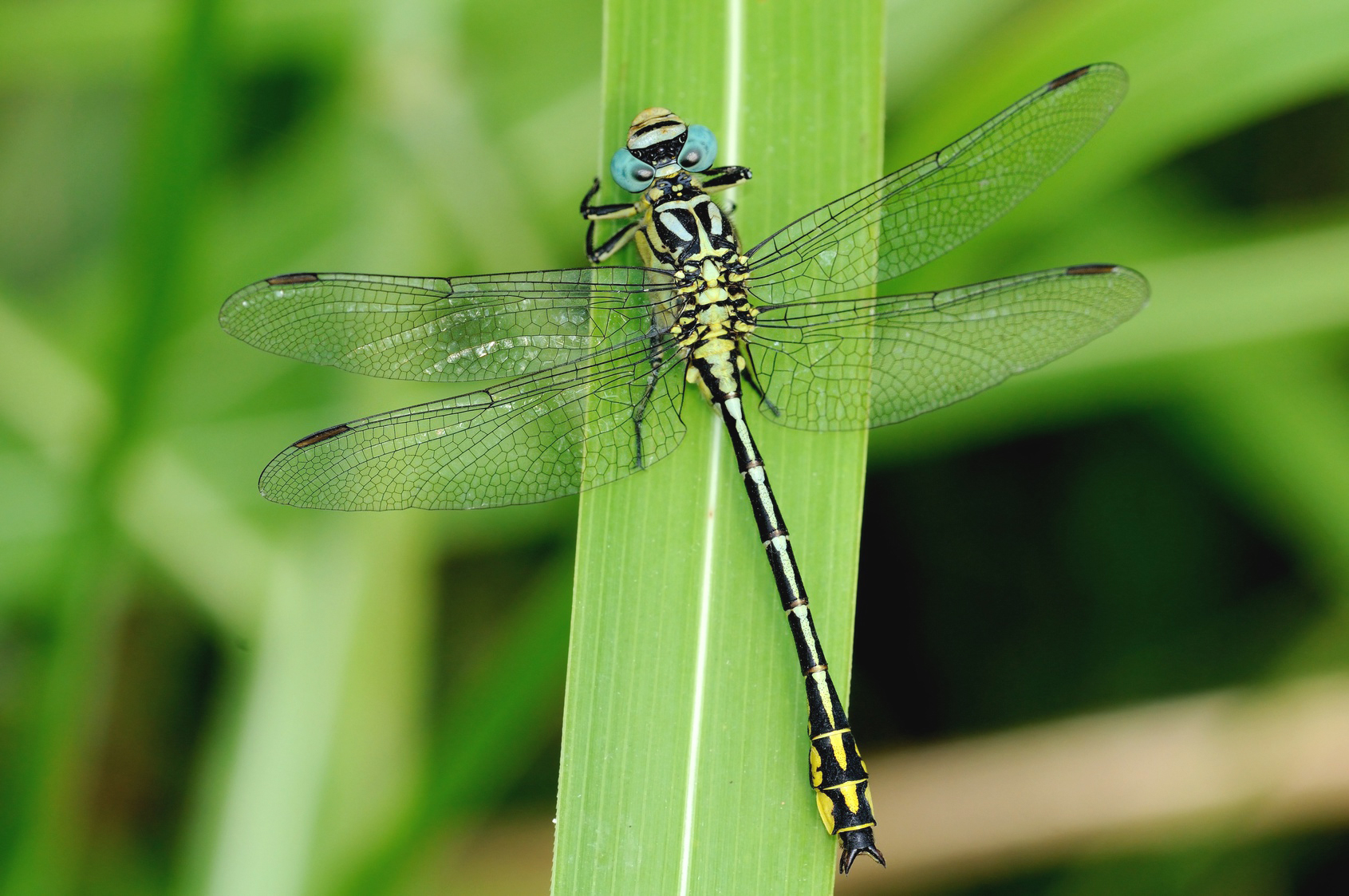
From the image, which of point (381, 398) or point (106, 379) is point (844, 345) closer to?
point (381, 398)

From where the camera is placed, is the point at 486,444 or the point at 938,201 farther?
the point at 938,201

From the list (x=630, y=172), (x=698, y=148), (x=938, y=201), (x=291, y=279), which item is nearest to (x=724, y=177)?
(x=698, y=148)

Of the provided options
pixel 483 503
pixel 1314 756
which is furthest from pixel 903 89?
pixel 1314 756

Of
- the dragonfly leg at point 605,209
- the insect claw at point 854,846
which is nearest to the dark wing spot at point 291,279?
the dragonfly leg at point 605,209

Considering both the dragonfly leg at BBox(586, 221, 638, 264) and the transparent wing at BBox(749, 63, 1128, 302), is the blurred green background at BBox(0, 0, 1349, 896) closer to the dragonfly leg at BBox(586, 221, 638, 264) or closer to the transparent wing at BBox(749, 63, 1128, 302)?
the transparent wing at BBox(749, 63, 1128, 302)

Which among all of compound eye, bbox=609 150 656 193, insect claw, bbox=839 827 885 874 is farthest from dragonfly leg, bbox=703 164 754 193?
insect claw, bbox=839 827 885 874

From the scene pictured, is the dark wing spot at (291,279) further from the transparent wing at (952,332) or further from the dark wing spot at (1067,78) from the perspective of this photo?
the dark wing spot at (1067,78)

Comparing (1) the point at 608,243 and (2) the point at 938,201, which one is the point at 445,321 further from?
(2) the point at 938,201
